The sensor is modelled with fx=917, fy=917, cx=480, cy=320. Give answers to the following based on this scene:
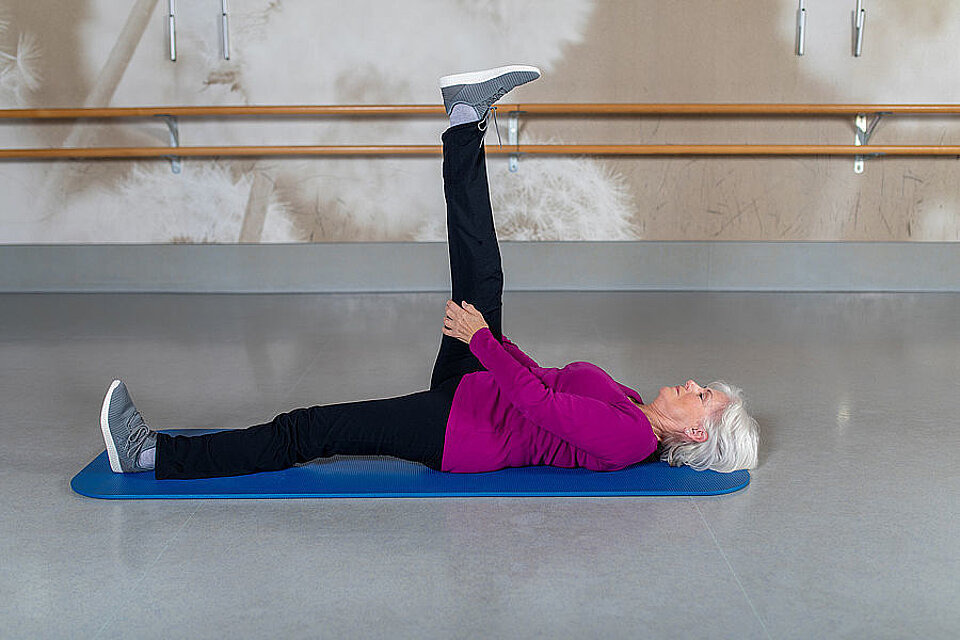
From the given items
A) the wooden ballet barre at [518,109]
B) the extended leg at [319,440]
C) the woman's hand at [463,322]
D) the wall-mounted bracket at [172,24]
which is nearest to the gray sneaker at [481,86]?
the woman's hand at [463,322]

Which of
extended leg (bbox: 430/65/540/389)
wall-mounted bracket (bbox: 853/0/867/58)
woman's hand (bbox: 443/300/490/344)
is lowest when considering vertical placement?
woman's hand (bbox: 443/300/490/344)

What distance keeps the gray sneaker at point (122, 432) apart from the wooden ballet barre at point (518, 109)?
9.38 ft

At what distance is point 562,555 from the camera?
72.6 inches


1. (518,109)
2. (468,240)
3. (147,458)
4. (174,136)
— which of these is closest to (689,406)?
(468,240)

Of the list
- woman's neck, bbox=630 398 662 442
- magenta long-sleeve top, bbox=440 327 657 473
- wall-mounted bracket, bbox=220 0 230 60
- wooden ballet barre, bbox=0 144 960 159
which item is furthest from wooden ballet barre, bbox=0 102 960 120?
woman's neck, bbox=630 398 662 442

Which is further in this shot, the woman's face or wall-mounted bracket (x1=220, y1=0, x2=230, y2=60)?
wall-mounted bracket (x1=220, y1=0, x2=230, y2=60)

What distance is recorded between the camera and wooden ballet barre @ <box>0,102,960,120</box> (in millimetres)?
4746

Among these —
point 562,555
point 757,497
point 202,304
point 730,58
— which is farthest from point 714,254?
point 562,555

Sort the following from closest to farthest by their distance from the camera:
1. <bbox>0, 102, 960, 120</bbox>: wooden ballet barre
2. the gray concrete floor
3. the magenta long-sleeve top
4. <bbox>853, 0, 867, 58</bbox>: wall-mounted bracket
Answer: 1. the gray concrete floor
2. the magenta long-sleeve top
3. <bbox>0, 102, 960, 120</bbox>: wooden ballet barre
4. <bbox>853, 0, 867, 58</bbox>: wall-mounted bracket

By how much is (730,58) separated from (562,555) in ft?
12.5

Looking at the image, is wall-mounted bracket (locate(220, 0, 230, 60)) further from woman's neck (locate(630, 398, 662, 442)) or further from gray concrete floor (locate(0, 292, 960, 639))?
woman's neck (locate(630, 398, 662, 442))

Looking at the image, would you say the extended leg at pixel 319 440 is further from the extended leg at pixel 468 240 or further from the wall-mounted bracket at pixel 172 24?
the wall-mounted bracket at pixel 172 24

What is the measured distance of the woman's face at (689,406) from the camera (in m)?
2.17

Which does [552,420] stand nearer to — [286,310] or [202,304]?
[286,310]
